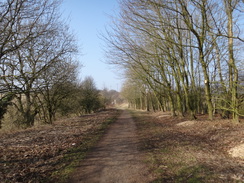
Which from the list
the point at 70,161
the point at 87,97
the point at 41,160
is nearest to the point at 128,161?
the point at 70,161

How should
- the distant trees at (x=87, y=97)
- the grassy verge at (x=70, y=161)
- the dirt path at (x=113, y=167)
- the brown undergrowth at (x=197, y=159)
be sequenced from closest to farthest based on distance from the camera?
the brown undergrowth at (x=197, y=159) < the dirt path at (x=113, y=167) < the grassy verge at (x=70, y=161) < the distant trees at (x=87, y=97)

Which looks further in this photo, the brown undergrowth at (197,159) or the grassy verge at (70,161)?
the grassy verge at (70,161)

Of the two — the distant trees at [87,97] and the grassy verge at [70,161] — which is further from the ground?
the distant trees at [87,97]

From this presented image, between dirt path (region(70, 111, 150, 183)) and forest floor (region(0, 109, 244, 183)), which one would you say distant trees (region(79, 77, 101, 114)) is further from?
dirt path (region(70, 111, 150, 183))

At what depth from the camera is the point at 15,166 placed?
5.29m

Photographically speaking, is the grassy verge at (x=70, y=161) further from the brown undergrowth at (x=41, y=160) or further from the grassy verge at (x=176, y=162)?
the grassy verge at (x=176, y=162)

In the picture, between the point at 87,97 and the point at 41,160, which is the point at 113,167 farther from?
the point at 87,97

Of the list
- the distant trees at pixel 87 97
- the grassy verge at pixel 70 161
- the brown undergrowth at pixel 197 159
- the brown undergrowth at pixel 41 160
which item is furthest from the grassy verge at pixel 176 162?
the distant trees at pixel 87 97

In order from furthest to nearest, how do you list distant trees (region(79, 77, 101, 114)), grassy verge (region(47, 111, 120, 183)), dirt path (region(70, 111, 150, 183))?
distant trees (region(79, 77, 101, 114)) → grassy verge (region(47, 111, 120, 183)) → dirt path (region(70, 111, 150, 183))

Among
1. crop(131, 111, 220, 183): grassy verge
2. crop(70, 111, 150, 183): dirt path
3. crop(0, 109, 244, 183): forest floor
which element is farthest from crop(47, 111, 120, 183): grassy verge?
crop(131, 111, 220, 183): grassy verge

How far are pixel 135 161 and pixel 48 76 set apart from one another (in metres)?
9.77

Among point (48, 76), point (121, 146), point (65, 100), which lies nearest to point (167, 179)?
point (121, 146)

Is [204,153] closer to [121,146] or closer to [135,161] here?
[135,161]

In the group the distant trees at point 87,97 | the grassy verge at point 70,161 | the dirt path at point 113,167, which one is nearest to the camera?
the dirt path at point 113,167
